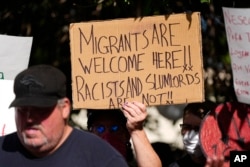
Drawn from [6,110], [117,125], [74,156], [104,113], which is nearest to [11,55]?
[6,110]

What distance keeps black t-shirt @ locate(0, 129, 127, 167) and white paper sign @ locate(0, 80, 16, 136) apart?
42.9 inches

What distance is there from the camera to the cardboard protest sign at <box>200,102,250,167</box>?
4867mm

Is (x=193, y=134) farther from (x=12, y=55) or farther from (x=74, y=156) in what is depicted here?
(x=74, y=156)

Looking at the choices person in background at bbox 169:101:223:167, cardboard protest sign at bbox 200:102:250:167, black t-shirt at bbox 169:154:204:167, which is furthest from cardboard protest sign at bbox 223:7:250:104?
black t-shirt at bbox 169:154:204:167

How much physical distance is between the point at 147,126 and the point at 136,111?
344 centimetres

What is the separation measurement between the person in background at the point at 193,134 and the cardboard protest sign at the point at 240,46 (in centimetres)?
26

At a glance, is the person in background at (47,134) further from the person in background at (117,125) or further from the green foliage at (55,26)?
the green foliage at (55,26)

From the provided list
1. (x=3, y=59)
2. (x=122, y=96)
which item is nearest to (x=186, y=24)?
(x=122, y=96)

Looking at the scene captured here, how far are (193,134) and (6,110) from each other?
1042 mm

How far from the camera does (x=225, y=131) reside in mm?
4934

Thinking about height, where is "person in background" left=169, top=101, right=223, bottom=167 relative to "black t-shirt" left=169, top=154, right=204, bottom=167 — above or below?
above

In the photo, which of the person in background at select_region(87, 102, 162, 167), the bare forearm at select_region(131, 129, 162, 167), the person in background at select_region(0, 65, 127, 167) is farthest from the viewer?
the person in background at select_region(87, 102, 162, 167)

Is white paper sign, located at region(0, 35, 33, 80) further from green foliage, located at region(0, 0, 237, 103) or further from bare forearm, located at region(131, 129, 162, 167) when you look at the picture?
green foliage, located at region(0, 0, 237, 103)

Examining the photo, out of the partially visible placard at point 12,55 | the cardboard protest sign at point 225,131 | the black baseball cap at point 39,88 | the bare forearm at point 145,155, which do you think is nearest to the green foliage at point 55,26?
the partially visible placard at point 12,55
